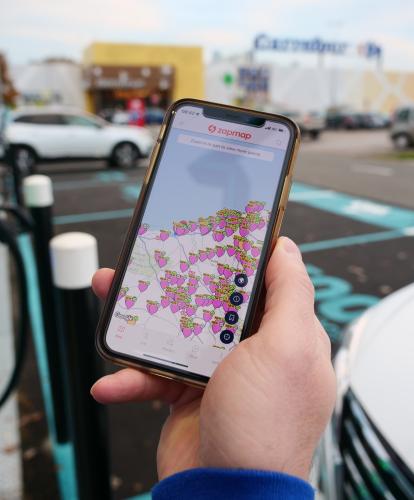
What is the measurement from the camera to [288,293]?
1136 millimetres

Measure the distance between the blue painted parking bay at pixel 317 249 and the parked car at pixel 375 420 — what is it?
3.41 feet

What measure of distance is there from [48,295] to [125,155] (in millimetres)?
11147

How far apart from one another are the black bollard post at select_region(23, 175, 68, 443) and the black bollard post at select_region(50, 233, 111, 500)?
0.69 meters

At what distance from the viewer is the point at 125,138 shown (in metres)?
13.5

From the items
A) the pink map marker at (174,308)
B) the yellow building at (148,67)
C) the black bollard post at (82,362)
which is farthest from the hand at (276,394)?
the yellow building at (148,67)

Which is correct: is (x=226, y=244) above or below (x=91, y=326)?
above

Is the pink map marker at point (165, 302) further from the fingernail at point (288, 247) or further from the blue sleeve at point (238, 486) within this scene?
the blue sleeve at point (238, 486)

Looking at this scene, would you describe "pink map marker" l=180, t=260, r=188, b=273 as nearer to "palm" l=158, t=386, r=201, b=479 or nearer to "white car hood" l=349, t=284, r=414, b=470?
"palm" l=158, t=386, r=201, b=479

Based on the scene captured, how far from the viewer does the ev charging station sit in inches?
76.5

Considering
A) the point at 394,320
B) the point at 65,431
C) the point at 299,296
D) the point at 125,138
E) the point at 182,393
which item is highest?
the point at 299,296

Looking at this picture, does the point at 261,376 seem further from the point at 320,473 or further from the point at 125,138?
the point at 125,138

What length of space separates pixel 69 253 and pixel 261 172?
904mm

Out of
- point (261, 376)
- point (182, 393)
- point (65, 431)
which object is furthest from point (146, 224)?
point (65, 431)

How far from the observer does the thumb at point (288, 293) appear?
1094 mm
